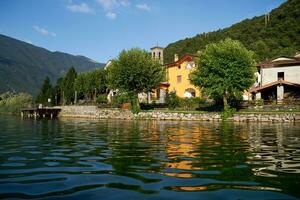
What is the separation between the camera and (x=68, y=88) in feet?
311

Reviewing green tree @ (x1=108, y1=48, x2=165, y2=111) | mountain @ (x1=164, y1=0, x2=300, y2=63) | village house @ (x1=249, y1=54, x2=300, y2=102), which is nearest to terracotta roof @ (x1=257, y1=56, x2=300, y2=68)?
village house @ (x1=249, y1=54, x2=300, y2=102)

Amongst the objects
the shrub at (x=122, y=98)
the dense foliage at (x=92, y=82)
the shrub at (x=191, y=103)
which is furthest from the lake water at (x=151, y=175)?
the dense foliage at (x=92, y=82)

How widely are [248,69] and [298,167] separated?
128 feet

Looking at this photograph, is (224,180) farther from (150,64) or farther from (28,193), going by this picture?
(150,64)

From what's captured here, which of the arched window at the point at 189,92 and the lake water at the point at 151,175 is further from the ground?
the arched window at the point at 189,92

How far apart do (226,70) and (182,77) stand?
82.7 ft

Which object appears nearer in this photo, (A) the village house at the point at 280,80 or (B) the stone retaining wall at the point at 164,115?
(B) the stone retaining wall at the point at 164,115

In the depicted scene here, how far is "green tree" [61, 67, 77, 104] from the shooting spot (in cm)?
9344

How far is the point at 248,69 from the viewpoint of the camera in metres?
46.7

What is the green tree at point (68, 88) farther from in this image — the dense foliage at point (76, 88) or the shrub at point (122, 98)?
the shrub at point (122, 98)

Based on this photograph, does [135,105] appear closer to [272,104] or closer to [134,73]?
[134,73]

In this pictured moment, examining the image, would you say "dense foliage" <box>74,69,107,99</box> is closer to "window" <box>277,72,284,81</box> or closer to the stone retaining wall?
the stone retaining wall

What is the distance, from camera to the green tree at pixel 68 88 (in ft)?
307

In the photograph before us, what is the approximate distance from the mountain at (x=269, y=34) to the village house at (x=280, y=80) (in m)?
17.0
